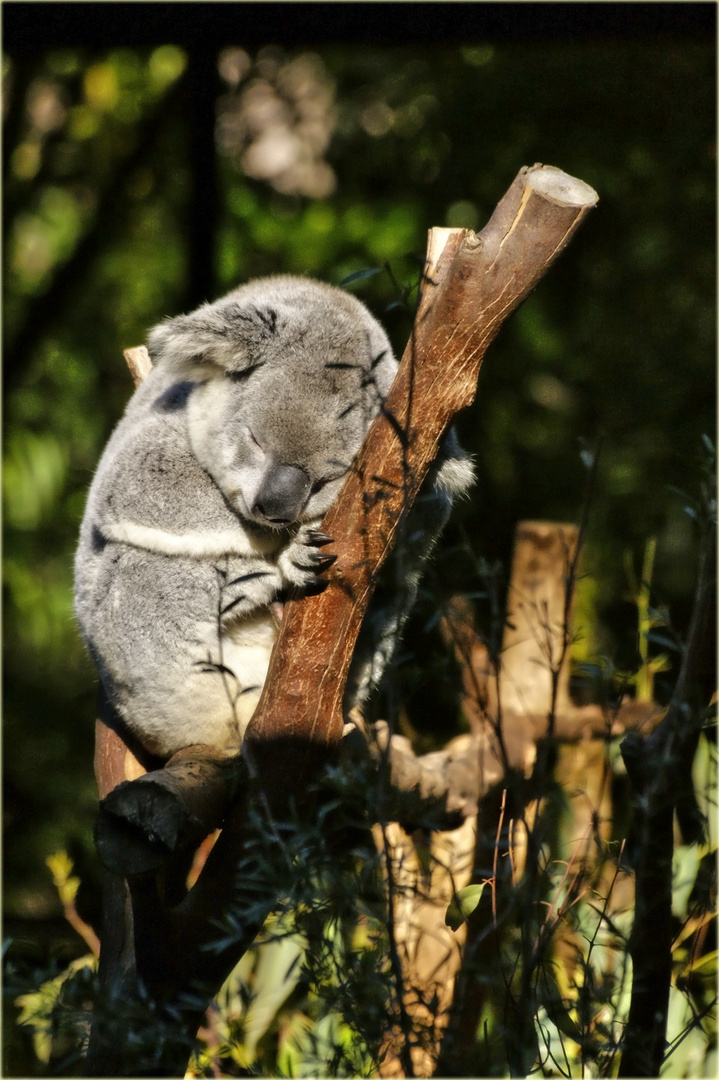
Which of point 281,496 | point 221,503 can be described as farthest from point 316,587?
point 221,503

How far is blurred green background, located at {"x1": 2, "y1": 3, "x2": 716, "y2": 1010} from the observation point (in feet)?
13.4

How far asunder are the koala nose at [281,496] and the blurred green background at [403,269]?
198cm

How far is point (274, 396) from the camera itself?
6.79ft

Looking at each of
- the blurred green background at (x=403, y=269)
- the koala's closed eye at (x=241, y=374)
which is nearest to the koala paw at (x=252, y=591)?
the koala's closed eye at (x=241, y=374)

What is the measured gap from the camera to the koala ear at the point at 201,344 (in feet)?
6.80

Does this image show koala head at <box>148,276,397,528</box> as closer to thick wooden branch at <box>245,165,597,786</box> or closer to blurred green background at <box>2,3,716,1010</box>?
thick wooden branch at <box>245,165,597,786</box>

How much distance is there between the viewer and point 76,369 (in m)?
4.80

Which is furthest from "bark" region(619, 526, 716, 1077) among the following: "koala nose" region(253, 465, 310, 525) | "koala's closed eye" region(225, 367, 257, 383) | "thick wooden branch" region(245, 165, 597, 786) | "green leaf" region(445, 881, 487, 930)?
"koala's closed eye" region(225, 367, 257, 383)

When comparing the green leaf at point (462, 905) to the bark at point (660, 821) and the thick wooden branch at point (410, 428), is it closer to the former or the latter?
the bark at point (660, 821)

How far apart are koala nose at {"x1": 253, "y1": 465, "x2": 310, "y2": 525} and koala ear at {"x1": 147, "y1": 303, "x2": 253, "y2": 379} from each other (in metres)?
0.32

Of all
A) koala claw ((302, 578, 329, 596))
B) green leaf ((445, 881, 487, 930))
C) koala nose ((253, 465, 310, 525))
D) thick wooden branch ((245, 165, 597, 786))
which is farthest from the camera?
koala nose ((253, 465, 310, 525))

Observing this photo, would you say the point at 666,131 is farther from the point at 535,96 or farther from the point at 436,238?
the point at 436,238

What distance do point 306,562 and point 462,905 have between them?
2.20 ft

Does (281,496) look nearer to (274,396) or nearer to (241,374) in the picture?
(274,396)
